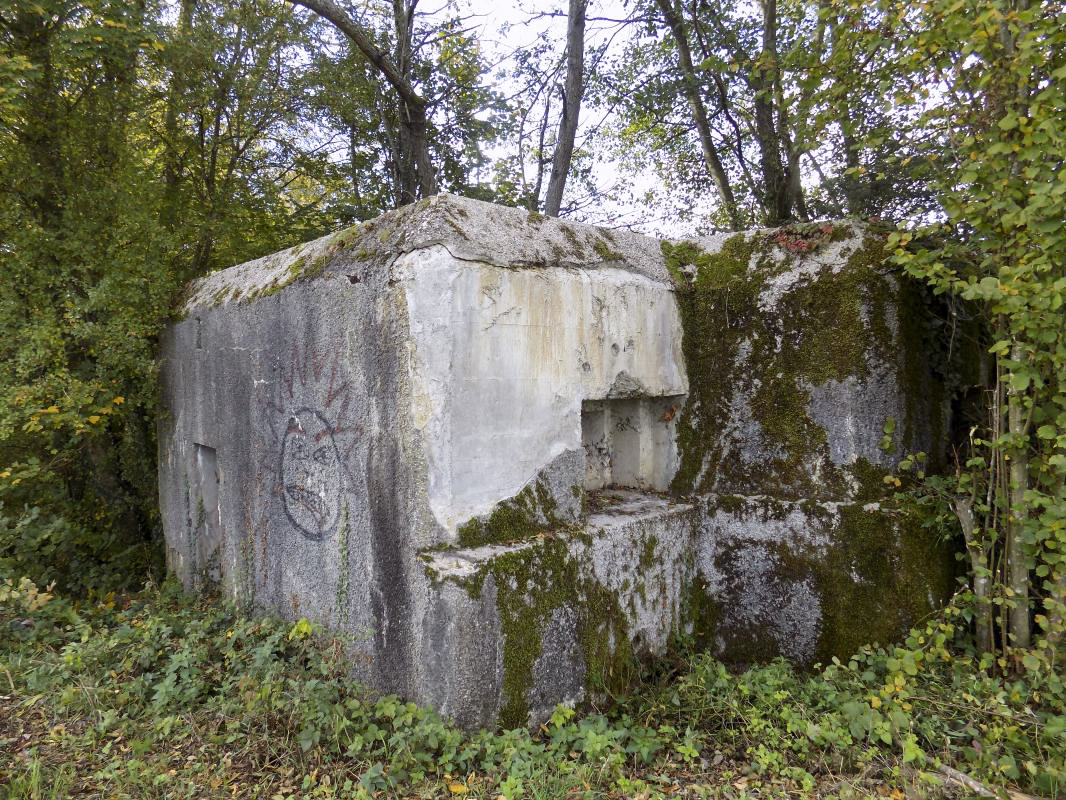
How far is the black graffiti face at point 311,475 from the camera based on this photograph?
2.97m

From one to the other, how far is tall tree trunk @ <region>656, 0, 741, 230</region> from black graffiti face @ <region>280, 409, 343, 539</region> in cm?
743

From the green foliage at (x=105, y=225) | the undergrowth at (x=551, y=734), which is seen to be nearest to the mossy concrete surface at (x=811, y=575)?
the undergrowth at (x=551, y=734)

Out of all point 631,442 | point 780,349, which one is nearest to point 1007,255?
point 780,349

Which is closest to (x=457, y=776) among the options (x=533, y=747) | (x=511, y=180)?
(x=533, y=747)

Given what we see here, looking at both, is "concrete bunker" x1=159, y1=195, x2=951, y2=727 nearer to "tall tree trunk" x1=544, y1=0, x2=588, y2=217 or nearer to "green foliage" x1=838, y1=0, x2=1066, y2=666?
"green foliage" x1=838, y1=0, x2=1066, y2=666

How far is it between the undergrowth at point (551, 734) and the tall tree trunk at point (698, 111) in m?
7.32

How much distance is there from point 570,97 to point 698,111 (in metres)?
1.82

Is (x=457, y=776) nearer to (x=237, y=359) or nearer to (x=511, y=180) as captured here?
(x=237, y=359)

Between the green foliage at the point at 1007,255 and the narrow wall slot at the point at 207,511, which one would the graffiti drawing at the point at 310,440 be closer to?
the narrow wall slot at the point at 207,511

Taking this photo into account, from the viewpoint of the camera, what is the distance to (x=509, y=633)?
2.58 m

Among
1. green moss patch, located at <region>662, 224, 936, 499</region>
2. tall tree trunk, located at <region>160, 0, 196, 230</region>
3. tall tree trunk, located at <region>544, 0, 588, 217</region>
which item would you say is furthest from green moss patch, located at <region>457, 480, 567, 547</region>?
tall tree trunk, located at <region>544, 0, 588, 217</region>

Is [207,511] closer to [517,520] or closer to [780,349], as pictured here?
[517,520]

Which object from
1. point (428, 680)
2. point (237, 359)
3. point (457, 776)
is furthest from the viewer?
point (237, 359)

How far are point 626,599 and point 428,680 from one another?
3.50ft
